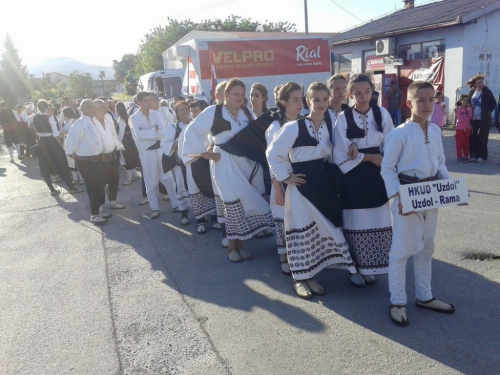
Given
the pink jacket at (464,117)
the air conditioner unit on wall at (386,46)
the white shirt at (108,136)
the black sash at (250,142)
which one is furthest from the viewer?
the air conditioner unit on wall at (386,46)

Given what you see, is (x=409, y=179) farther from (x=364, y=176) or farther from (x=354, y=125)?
(x=354, y=125)

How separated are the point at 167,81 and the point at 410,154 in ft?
42.6

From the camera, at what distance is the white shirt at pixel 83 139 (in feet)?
21.8

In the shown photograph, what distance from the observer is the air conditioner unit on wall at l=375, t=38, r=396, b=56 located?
57.1ft

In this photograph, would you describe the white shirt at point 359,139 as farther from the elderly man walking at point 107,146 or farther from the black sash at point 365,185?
the elderly man walking at point 107,146

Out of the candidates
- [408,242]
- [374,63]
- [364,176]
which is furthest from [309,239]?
[374,63]

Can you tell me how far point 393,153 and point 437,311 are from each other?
1.35m

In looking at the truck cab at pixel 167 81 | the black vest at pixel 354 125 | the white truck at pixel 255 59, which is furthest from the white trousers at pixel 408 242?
the truck cab at pixel 167 81

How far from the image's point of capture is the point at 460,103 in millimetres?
9438

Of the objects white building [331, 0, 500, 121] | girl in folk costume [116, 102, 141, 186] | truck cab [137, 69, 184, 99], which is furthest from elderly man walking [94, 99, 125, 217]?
white building [331, 0, 500, 121]

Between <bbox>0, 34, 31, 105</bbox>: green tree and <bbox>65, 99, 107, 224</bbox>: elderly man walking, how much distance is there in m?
42.4

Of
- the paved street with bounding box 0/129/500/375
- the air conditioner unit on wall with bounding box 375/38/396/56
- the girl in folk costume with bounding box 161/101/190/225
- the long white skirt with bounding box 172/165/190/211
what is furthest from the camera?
the air conditioner unit on wall with bounding box 375/38/396/56

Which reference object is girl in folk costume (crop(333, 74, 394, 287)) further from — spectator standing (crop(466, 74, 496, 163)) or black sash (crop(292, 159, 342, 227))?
spectator standing (crop(466, 74, 496, 163))

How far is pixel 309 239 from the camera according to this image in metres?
3.91
